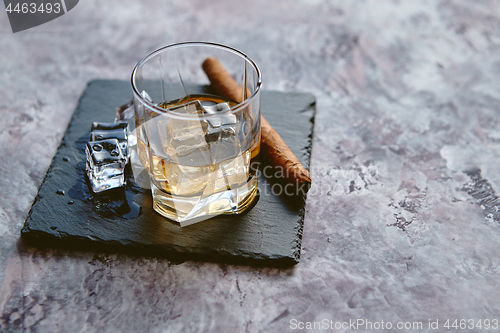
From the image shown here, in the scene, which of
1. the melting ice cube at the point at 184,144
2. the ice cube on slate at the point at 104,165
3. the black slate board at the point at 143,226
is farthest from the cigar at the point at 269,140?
the ice cube on slate at the point at 104,165

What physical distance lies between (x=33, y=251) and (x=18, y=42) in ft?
3.34

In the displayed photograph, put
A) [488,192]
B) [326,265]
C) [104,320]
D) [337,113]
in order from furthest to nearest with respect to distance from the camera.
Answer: [337,113] < [488,192] < [326,265] < [104,320]

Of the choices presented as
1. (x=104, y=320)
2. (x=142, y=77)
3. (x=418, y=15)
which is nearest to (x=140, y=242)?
(x=104, y=320)

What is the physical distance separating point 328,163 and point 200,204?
402 mm

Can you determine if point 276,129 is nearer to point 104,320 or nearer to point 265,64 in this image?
point 265,64

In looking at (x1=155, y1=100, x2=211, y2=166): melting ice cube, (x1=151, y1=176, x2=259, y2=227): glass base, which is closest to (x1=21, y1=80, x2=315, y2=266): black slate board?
(x1=151, y1=176, x2=259, y2=227): glass base

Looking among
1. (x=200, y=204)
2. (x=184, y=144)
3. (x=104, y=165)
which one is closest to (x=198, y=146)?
(x=184, y=144)

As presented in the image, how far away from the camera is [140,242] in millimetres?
1011

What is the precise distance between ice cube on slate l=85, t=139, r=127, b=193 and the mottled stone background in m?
0.17

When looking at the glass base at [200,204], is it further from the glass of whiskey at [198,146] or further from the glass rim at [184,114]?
the glass rim at [184,114]

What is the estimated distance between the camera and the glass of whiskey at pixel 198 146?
37.1 inches

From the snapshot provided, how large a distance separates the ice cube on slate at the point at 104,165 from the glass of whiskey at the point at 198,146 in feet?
0.24

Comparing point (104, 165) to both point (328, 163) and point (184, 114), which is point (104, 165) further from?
point (328, 163)

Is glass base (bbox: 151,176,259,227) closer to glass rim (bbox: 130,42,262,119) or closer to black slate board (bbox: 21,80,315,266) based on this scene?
black slate board (bbox: 21,80,315,266)
